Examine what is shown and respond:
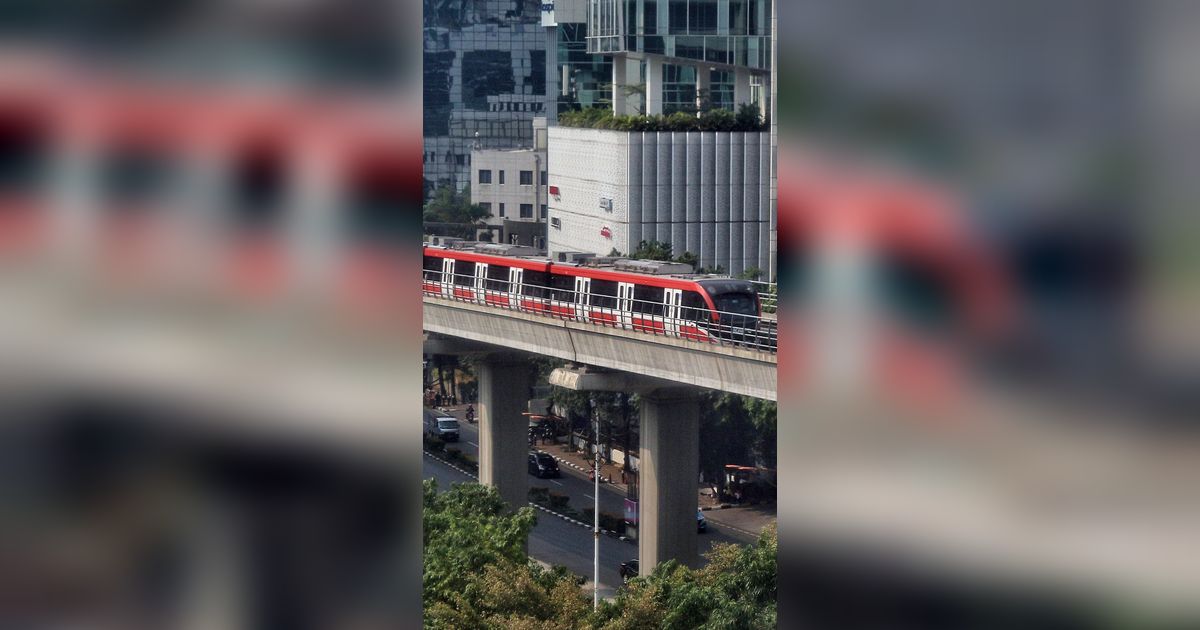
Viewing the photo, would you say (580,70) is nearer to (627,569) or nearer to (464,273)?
(464,273)

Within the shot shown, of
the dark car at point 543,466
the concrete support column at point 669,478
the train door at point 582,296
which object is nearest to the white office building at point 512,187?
the dark car at point 543,466

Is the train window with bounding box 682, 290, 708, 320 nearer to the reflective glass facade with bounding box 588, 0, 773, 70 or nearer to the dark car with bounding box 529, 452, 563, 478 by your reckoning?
the dark car with bounding box 529, 452, 563, 478

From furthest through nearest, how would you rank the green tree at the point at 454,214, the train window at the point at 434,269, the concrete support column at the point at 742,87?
the green tree at the point at 454,214 → the concrete support column at the point at 742,87 → the train window at the point at 434,269

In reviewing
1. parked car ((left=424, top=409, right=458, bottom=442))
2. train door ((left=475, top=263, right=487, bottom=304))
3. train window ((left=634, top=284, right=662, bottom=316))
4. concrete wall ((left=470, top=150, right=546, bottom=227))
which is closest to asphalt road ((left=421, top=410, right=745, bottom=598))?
parked car ((left=424, top=409, right=458, bottom=442))

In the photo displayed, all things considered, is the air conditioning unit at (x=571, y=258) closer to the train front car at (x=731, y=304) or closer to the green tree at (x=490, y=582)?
the train front car at (x=731, y=304)
